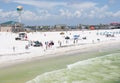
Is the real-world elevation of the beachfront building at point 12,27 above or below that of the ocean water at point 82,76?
above

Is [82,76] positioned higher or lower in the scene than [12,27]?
lower

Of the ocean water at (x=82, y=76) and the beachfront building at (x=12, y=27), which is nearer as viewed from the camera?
the ocean water at (x=82, y=76)

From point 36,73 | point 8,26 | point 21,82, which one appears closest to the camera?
point 21,82

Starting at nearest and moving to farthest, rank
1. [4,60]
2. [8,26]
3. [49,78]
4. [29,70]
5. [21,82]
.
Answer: [21,82] < [49,78] < [29,70] < [4,60] < [8,26]

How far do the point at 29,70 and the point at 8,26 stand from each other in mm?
88912

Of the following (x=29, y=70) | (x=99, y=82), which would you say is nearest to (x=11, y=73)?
(x=29, y=70)

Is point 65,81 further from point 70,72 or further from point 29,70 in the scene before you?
point 29,70

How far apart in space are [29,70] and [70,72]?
489 cm

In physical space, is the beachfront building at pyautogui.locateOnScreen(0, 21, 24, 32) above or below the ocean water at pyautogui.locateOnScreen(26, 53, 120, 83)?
above

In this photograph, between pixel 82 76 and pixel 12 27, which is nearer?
pixel 82 76

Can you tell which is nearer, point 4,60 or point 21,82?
point 21,82

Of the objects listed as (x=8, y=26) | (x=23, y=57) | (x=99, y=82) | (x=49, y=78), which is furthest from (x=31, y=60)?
(x=8, y=26)

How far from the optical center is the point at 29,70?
30.9 m

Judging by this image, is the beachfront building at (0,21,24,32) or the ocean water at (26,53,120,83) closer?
the ocean water at (26,53,120,83)
